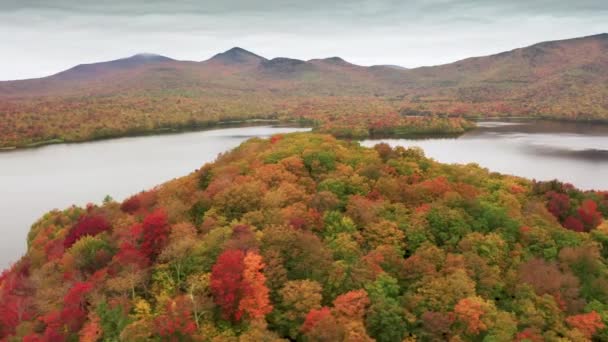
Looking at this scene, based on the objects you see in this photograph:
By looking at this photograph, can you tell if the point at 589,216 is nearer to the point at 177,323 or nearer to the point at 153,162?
the point at 177,323

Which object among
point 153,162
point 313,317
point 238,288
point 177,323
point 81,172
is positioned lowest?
point 313,317

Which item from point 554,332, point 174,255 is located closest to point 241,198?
point 174,255

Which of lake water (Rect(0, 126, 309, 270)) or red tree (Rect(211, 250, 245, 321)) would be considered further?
lake water (Rect(0, 126, 309, 270))

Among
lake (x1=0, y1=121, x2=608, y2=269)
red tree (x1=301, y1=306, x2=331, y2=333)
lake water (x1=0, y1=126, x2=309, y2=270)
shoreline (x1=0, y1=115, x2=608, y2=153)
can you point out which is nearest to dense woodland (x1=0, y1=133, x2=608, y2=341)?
red tree (x1=301, y1=306, x2=331, y2=333)

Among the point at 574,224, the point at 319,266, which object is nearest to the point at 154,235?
the point at 319,266

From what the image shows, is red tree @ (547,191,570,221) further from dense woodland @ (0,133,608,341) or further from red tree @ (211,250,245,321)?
red tree @ (211,250,245,321)

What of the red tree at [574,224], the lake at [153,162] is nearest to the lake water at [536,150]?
the lake at [153,162]

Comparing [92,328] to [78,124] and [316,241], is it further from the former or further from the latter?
[78,124]
